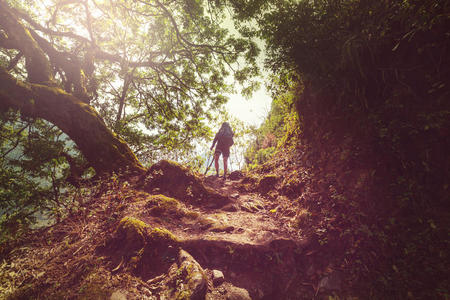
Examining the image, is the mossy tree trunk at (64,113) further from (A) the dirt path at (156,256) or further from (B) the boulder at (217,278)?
(B) the boulder at (217,278)

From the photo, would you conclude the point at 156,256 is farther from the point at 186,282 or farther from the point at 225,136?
the point at 225,136

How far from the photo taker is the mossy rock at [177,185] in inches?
188

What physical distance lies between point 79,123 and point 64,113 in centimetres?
49

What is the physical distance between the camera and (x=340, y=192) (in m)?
3.19

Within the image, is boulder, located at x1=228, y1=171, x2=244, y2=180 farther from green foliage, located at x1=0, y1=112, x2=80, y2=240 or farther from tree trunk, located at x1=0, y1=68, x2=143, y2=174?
green foliage, located at x1=0, y1=112, x2=80, y2=240

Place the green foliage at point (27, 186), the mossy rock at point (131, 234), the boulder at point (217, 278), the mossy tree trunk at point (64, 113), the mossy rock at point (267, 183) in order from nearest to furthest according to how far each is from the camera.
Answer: the boulder at point (217, 278)
the mossy rock at point (131, 234)
the green foliage at point (27, 186)
the mossy tree trunk at point (64, 113)
the mossy rock at point (267, 183)

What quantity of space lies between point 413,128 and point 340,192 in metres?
1.47

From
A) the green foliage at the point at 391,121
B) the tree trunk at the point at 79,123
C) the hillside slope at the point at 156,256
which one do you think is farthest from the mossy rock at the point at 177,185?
the green foliage at the point at 391,121

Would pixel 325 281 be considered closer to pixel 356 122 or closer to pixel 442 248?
pixel 442 248

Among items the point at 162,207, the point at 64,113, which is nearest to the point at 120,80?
the point at 64,113

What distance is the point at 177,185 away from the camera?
500 cm

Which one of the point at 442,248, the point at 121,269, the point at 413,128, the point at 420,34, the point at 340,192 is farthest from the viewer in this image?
the point at 340,192

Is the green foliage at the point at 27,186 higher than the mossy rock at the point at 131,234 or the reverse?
higher

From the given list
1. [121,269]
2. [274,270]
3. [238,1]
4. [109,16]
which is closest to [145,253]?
[121,269]
